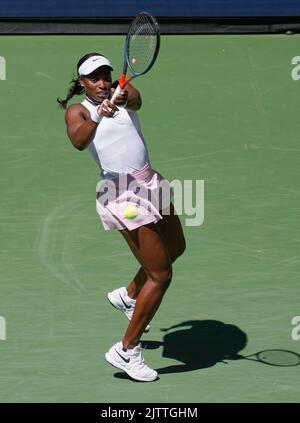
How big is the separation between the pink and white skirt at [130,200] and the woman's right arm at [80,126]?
378 mm

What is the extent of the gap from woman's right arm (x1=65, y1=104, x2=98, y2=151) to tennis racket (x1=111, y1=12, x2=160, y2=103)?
0.43 metres

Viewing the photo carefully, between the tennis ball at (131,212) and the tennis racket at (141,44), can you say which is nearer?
the tennis ball at (131,212)

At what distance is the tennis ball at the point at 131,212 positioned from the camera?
755 cm

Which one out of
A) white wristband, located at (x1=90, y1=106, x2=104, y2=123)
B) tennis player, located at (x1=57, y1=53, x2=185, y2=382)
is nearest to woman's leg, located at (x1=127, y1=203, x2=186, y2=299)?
tennis player, located at (x1=57, y1=53, x2=185, y2=382)

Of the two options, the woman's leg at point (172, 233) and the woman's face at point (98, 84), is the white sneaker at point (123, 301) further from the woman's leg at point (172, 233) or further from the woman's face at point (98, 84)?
the woman's face at point (98, 84)

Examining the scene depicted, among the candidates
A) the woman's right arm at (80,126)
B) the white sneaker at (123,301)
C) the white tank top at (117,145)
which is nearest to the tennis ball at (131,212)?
the white tank top at (117,145)

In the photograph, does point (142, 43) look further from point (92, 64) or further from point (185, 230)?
point (185, 230)

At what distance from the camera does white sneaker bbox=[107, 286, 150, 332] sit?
329 inches

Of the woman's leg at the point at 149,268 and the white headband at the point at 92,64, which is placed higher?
the white headband at the point at 92,64

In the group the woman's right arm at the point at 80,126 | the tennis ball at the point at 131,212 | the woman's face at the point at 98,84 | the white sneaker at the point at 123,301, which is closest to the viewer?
the woman's right arm at the point at 80,126

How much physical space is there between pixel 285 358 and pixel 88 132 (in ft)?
6.92

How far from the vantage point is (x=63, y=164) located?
11.4 metres

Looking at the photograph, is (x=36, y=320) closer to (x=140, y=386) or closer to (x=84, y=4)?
(x=140, y=386)

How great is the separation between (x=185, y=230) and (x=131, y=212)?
8.66 ft
